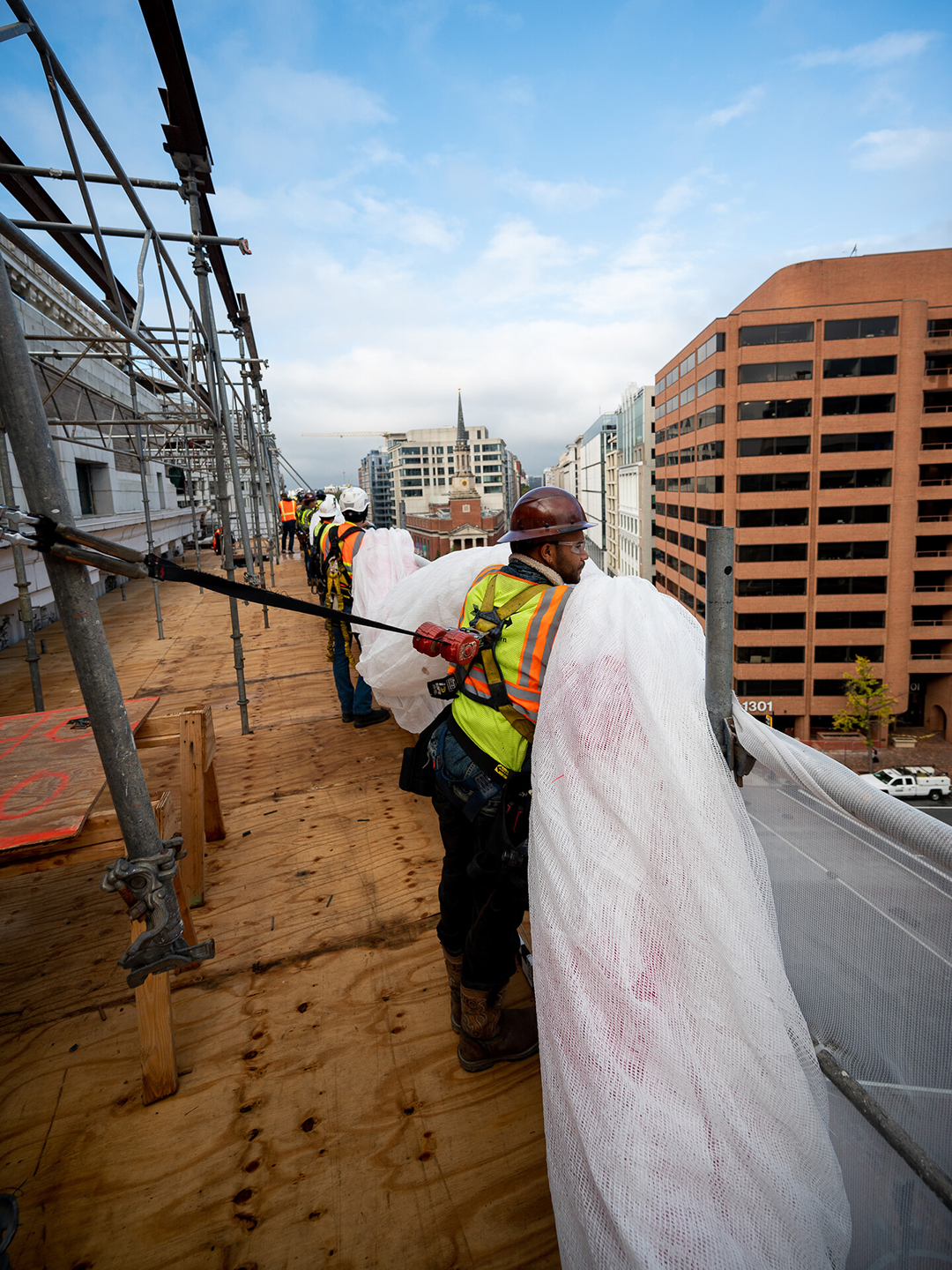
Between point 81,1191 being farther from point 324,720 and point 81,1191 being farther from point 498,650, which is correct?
point 324,720

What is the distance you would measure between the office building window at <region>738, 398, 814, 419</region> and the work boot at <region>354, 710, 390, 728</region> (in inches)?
1153

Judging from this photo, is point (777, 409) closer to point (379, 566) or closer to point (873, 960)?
point (379, 566)

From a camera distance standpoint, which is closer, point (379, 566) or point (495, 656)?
point (495, 656)

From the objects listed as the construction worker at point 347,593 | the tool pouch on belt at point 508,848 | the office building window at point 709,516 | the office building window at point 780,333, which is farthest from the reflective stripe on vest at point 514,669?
the office building window at point 780,333

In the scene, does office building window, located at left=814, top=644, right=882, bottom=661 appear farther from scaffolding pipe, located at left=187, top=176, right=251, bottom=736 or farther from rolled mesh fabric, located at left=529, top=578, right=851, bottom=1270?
rolled mesh fabric, located at left=529, top=578, right=851, bottom=1270

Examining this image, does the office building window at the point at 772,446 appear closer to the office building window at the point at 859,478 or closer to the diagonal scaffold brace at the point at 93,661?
the office building window at the point at 859,478

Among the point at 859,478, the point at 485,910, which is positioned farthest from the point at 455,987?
the point at 859,478

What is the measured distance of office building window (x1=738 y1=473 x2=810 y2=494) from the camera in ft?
93.2

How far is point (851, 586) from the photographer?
2816cm

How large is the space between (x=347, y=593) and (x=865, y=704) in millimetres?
27174

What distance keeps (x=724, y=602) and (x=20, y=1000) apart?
120 inches

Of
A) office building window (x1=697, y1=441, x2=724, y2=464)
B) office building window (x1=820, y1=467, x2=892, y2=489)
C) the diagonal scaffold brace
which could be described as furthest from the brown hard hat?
office building window (x1=820, y1=467, x2=892, y2=489)

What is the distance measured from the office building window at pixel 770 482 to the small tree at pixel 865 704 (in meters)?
8.46

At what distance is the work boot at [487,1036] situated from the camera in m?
2.07
